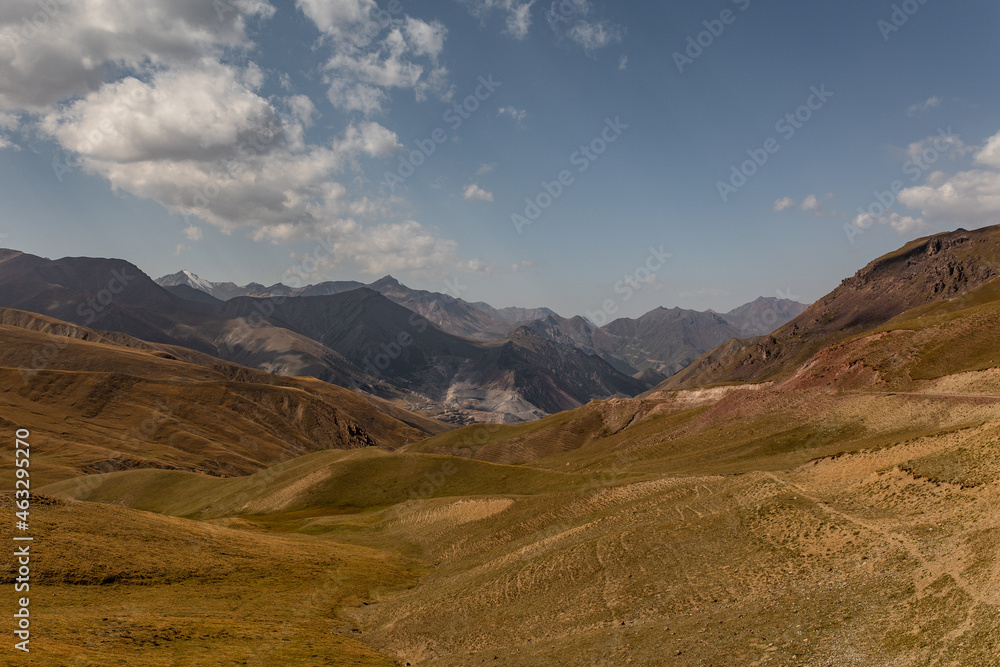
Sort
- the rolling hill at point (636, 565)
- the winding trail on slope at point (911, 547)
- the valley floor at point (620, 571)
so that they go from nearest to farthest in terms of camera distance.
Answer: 1. the winding trail on slope at point (911, 547)
2. the valley floor at point (620, 571)
3. the rolling hill at point (636, 565)

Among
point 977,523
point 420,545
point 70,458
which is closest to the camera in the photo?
point 977,523

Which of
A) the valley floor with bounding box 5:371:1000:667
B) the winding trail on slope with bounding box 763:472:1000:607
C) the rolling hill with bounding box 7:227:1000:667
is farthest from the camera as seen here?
the rolling hill with bounding box 7:227:1000:667

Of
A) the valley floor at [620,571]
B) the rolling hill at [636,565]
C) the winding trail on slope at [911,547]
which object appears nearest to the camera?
the winding trail on slope at [911,547]

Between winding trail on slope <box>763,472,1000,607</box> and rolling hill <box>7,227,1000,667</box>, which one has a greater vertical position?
winding trail on slope <box>763,472,1000,607</box>

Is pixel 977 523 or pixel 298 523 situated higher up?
pixel 977 523

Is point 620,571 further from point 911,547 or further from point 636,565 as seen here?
point 911,547

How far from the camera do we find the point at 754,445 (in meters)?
79.9

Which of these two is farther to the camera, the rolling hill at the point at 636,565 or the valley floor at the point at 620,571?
the rolling hill at the point at 636,565

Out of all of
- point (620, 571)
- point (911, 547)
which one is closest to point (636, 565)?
point (620, 571)

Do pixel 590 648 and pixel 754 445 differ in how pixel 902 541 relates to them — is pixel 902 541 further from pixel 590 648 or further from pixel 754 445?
pixel 754 445

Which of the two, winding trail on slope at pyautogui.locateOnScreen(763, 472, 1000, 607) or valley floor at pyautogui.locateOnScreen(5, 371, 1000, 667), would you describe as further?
valley floor at pyautogui.locateOnScreen(5, 371, 1000, 667)

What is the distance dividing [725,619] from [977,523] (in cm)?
1461

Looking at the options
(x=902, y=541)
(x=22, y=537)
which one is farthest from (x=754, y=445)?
(x=22, y=537)

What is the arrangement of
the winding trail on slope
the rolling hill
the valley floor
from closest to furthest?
1. the winding trail on slope
2. the valley floor
3. the rolling hill
